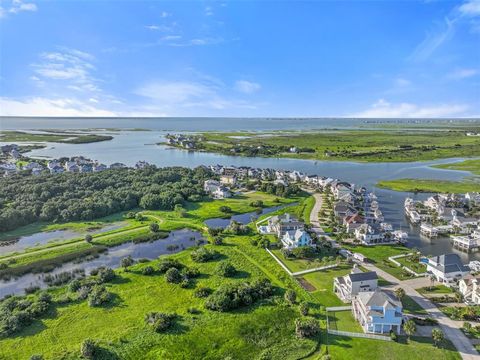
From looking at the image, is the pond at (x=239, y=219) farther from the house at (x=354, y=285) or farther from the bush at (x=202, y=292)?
the house at (x=354, y=285)

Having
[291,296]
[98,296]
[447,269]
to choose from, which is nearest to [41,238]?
[98,296]

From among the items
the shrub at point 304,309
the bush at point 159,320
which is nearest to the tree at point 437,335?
the shrub at point 304,309

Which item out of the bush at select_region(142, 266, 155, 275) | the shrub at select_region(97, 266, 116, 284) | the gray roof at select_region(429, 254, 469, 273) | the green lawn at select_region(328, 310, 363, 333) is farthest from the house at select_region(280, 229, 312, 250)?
the shrub at select_region(97, 266, 116, 284)

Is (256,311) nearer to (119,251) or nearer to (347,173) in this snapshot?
(119,251)

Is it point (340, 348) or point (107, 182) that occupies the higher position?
point (107, 182)

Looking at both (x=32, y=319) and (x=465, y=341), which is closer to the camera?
(x=465, y=341)

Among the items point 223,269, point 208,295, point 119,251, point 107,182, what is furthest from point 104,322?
point 107,182
